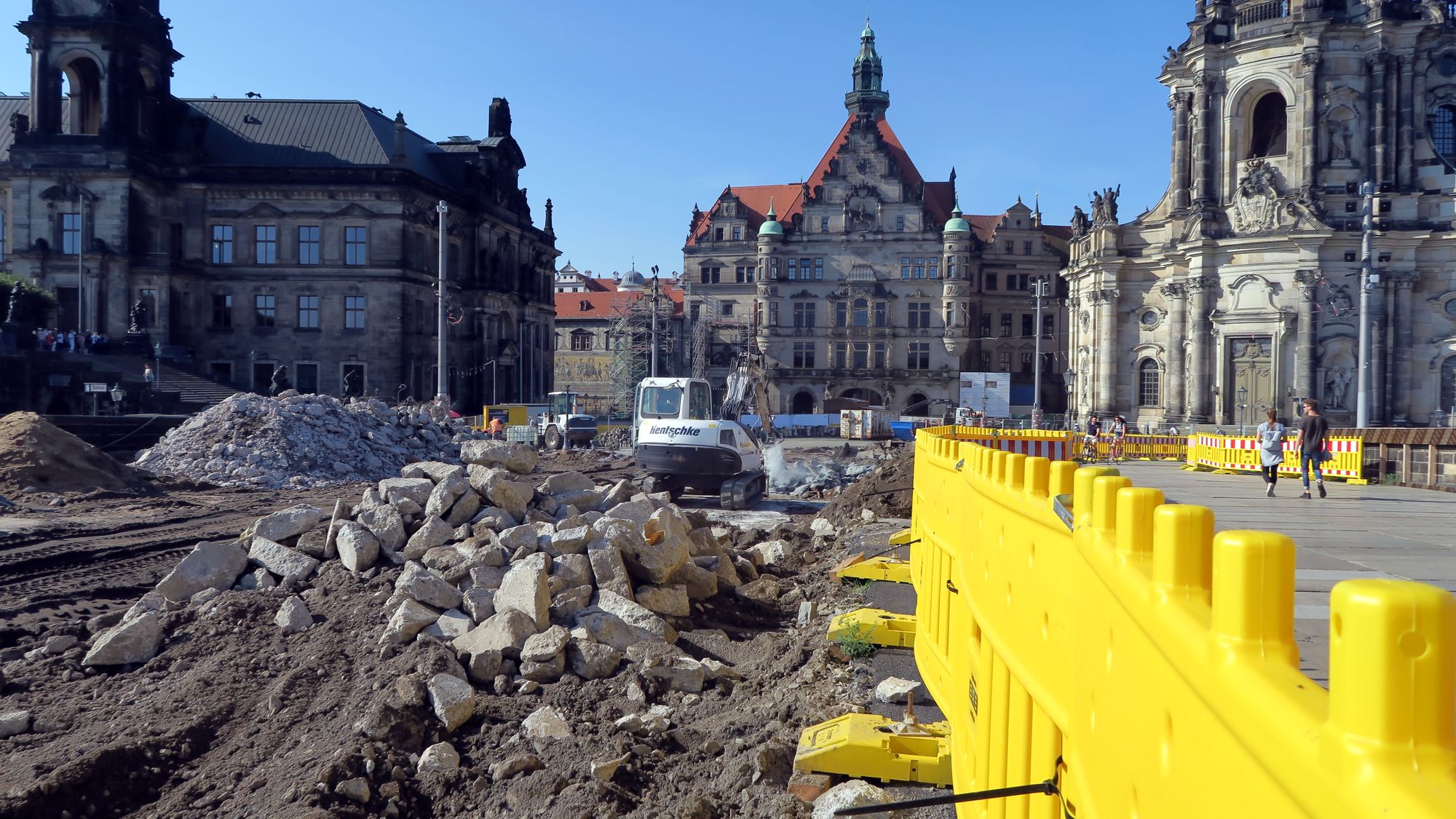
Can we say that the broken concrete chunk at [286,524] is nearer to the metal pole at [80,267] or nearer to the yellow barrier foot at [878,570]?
the yellow barrier foot at [878,570]

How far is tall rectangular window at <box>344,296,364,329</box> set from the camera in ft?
180

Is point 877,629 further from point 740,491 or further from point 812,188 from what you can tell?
point 812,188

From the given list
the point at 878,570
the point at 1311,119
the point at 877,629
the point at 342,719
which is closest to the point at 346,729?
the point at 342,719

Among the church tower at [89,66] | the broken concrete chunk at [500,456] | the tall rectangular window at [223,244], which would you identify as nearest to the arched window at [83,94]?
the church tower at [89,66]

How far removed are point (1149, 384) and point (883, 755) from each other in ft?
159

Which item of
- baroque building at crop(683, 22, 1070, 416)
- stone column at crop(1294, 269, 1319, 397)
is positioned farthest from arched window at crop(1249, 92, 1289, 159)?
baroque building at crop(683, 22, 1070, 416)

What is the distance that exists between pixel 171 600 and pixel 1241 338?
45.0m

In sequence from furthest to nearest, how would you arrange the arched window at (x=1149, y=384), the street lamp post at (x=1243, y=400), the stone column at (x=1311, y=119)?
the arched window at (x=1149, y=384), the street lamp post at (x=1243, y=400), the stone column at (x=1311, y=119)

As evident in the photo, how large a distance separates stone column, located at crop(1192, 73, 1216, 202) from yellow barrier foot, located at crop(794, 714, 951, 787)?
4631 cm

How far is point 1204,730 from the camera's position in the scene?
1853 mm

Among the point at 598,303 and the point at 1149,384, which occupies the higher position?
the point at 598,303

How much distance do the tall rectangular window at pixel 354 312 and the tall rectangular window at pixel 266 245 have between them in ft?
15.0

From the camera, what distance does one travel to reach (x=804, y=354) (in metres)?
75.0

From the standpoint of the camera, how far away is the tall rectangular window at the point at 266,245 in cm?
5538
